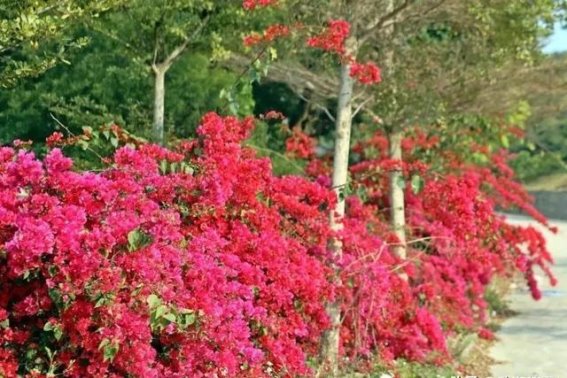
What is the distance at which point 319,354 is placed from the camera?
6.91 meters

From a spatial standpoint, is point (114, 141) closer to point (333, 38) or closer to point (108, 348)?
point (333, 38)

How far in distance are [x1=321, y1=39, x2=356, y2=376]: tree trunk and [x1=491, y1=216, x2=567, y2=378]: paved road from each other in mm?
2190

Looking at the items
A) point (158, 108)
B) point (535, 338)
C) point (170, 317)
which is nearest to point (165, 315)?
point (170, 317)

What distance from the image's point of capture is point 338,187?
23.6 ft

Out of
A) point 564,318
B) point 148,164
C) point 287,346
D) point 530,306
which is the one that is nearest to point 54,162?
point 148,164

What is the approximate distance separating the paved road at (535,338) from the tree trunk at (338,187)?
219 cm

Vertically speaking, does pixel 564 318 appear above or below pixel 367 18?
below

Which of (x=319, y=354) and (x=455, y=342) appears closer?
(x=319, y=354)

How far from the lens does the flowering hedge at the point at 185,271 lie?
14.4 ft

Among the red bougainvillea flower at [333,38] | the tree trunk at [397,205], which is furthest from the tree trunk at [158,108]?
the tree trunk at [397,205]

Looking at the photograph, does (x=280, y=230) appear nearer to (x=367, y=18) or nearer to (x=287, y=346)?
(x=287, y=346)

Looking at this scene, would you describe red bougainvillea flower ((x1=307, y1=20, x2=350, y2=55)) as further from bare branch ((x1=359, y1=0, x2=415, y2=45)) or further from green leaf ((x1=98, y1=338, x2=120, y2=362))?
green leaf ((x1=98, y1=338, x2=120, y2=362))

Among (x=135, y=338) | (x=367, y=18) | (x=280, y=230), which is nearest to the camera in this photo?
(x=135, y=338)

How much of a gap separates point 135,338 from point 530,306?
9333mm
